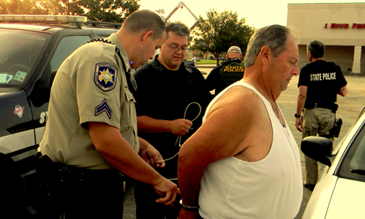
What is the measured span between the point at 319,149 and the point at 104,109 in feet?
5.65

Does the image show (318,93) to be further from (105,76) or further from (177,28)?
(105,76)

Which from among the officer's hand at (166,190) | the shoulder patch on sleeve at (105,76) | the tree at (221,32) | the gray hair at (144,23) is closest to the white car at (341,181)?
the officer's hand at (166,190)

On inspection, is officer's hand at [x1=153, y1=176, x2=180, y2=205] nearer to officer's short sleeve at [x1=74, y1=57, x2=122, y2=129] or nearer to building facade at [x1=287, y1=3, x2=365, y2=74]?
officer's short sleeve at [x1=74, y1=57, x2=122, y2=129]

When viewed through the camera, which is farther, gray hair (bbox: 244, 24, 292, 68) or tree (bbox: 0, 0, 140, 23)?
tree (bbox: 0, 0, 140, 23)

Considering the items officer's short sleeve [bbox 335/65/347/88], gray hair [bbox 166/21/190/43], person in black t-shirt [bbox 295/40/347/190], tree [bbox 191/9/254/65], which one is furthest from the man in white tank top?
tree [bbox 191/9/254/65]

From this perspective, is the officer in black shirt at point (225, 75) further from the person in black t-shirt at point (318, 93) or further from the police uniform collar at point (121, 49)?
the police uniform collar at point (121, 49)

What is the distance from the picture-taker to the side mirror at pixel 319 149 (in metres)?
2.46

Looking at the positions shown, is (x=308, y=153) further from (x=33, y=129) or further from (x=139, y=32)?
(x=33, y=129)

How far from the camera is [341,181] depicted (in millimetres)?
2064

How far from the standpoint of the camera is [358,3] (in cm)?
3725

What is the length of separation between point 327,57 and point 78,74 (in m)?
42.5

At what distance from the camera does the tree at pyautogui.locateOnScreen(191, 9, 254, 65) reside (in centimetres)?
4212

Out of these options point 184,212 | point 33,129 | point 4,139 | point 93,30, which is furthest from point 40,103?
point 184,212

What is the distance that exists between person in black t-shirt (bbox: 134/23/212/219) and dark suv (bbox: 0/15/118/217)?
90 centimetres
